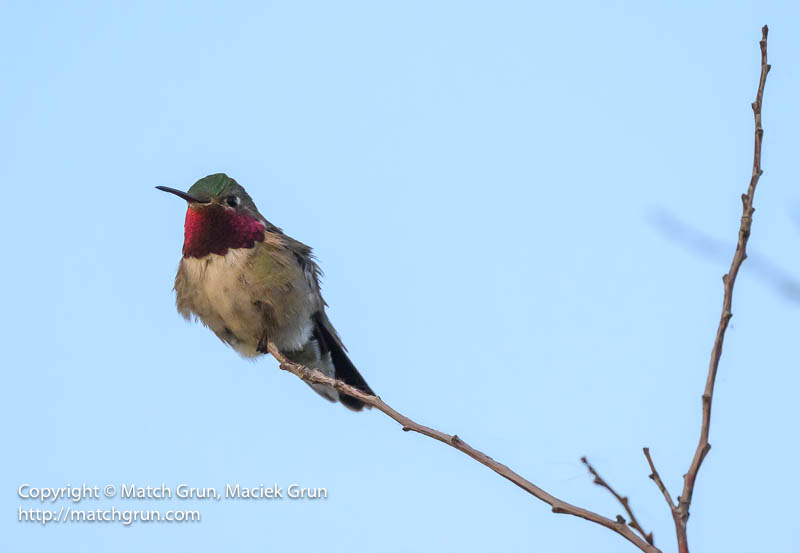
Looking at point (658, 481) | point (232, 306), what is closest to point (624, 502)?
point (658, 481)

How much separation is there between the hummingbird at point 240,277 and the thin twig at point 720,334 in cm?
496

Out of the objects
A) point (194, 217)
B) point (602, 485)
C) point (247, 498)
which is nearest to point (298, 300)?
point (194, 217)

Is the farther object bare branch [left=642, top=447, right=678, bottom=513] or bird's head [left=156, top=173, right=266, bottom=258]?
bird's head [left=156, top=173, right=266, bottom=258]

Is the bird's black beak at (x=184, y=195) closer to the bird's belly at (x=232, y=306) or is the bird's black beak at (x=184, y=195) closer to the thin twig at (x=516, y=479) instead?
the bird's belly at (x=232, y=306)

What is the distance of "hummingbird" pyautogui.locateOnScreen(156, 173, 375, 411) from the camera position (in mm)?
7105

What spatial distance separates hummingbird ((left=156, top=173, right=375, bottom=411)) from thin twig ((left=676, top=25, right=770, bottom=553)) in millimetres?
4957

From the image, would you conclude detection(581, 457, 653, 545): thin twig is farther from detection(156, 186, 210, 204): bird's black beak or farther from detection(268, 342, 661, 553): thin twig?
detection(156, 186, 210, 204): bird's black beak

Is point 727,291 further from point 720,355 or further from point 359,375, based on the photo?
point 359,375

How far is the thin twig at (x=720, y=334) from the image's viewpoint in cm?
228

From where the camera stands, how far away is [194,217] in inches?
288

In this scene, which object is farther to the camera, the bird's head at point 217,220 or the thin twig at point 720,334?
the bird's head at point 217,220

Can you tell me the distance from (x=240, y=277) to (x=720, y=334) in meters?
5.11

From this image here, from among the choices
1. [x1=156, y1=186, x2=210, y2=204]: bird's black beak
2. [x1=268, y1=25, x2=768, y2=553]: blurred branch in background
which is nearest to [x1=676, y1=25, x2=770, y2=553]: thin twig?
[x1=268, y1=25, x2=768, y2=553]: blurred branch in background

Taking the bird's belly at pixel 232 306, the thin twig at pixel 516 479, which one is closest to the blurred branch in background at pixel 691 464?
the thin twig at pixel 516 479
